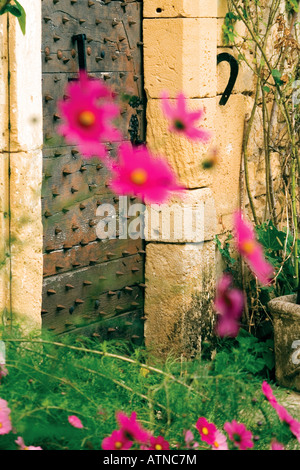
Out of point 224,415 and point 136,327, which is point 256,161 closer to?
point 136,327

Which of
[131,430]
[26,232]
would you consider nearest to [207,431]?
[131,430]

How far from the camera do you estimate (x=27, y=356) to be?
90.5 inches

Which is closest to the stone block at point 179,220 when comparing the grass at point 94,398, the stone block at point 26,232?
the stone block at point 26,232

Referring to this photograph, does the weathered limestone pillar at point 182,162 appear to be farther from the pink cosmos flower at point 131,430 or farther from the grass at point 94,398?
the pink cosmos flower at point 131,430

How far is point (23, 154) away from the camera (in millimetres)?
3008

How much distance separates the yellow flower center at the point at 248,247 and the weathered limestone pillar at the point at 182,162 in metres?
2.46

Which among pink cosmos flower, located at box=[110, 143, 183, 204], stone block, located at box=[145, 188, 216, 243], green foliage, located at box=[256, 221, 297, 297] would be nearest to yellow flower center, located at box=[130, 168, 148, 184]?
pink cosmos flower, located at box=[110, 143, 183, 204]

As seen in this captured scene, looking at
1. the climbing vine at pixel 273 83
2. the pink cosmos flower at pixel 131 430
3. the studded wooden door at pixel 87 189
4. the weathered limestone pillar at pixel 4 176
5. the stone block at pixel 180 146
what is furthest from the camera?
the climbing vine at pixel 273 83

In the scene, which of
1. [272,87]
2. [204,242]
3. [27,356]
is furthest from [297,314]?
[27,356]

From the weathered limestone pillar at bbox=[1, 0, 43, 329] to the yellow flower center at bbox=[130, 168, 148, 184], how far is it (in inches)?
56.8

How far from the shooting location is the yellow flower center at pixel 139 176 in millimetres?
1472

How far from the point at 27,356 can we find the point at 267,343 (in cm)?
247

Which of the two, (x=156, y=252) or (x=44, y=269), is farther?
(x=156, y=252)

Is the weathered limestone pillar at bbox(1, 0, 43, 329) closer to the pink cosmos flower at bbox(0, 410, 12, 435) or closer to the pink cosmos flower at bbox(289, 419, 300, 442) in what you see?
the pink cosmos flower at bbox(0, 410, 12, 435)
